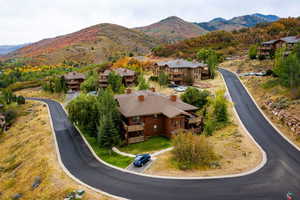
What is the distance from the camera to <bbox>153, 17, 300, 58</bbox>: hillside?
130 m

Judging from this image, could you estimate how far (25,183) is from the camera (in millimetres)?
28844

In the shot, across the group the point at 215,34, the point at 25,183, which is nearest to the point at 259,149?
the point at 25,183

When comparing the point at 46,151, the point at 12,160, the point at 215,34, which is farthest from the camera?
the point at 215,34

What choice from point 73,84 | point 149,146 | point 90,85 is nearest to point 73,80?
point 73,84

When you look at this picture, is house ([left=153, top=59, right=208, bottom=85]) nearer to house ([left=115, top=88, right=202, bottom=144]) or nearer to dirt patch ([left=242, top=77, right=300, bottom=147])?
dirt patch ([left=242, top=77, right=300, bottom=147])

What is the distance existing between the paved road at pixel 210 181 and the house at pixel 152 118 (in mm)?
8846

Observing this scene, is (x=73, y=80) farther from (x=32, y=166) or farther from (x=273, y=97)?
(x=273, y=97)

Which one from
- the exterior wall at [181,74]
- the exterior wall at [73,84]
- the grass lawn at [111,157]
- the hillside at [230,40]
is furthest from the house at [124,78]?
the hillside at [230,40]

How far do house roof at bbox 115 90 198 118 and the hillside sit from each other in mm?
87898

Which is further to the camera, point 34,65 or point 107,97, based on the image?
point 34,65

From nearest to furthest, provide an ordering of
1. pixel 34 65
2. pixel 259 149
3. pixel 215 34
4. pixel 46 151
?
pixel 259 149 < pixel 46 151 < pixel 215 34 < pixel 34 65

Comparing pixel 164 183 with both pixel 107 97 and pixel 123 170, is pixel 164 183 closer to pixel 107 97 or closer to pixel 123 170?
pixel 123 170

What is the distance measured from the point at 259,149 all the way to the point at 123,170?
1998cm

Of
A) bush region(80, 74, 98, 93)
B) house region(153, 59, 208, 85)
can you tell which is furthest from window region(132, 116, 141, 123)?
bush region(80, 74, 98, 93)
